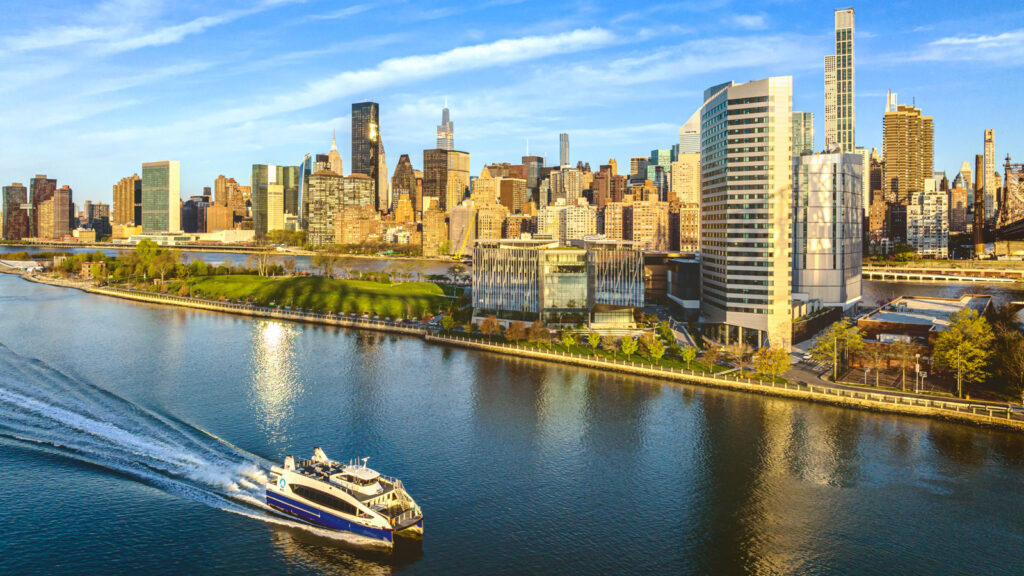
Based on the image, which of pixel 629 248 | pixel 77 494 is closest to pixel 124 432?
pixel 77 494

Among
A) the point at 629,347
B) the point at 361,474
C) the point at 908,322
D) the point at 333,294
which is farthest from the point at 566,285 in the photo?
the point at 361,474

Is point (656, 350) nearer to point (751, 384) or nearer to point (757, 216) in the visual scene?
point (751, 384)

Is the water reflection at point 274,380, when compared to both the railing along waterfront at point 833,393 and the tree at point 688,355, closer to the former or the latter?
the railing along waterfront at point 833,393

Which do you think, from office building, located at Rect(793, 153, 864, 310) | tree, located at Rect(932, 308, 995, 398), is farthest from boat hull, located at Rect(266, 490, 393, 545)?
office building, located at Rect(793, 153, 864, 310)

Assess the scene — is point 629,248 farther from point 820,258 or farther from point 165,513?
point 165,513

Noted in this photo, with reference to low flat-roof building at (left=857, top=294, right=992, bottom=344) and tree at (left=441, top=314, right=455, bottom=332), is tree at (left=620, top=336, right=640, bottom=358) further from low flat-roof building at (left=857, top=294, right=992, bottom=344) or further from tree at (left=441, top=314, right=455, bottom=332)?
low flat-roof building at (left=857, top=294, right=992, bottom=344)
